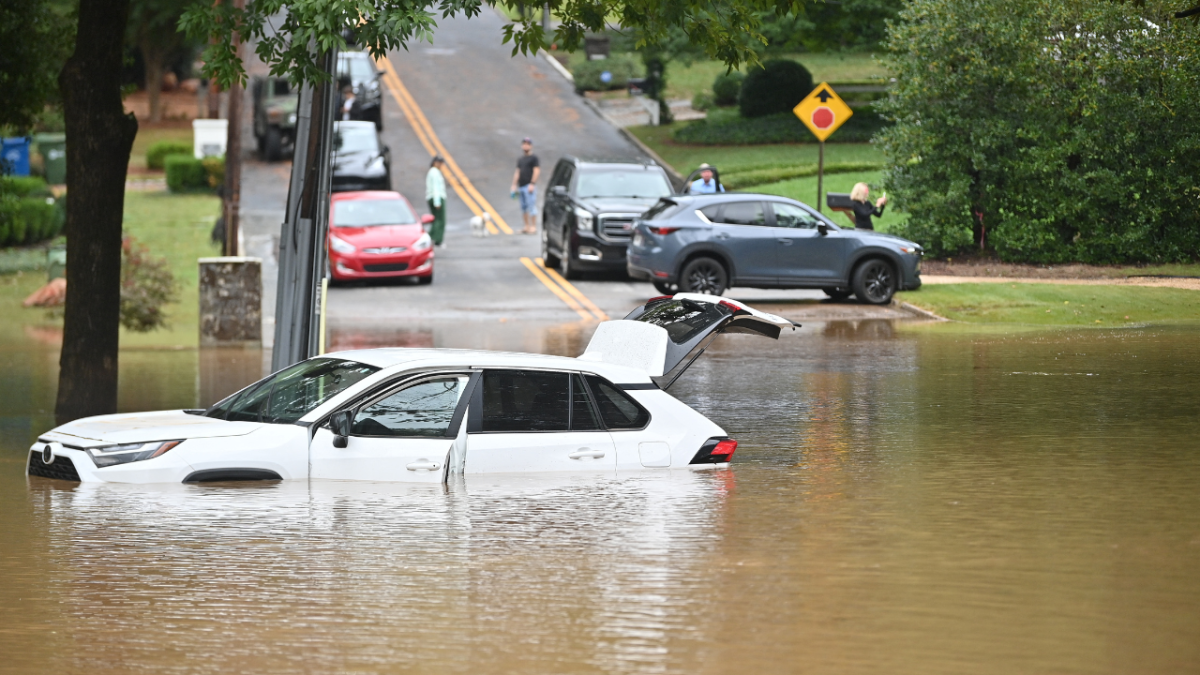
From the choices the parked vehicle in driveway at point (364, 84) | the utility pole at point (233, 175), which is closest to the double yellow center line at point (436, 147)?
the parked vehicle in driveway at point (364, 84)

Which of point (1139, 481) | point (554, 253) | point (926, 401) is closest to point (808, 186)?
point (554, 253)

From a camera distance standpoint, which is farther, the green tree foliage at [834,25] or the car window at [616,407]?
the green tree foliage at [834,25]

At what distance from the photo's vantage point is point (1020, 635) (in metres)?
7.11

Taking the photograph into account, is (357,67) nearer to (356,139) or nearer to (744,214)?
(356,139)

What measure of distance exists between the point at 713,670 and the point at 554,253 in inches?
838

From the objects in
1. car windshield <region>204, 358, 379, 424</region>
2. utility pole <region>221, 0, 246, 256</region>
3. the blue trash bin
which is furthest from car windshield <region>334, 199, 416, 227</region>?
the blue trash bin

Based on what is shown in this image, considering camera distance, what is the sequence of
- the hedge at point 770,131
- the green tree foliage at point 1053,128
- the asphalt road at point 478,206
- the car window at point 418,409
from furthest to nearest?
the hedge at point 770,131 < the green tree foliage at point 1053,128 < the asphalt road at point 478,206 < the car window at point 418,409

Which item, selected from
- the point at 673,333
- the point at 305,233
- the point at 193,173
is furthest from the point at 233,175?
the point at 673,333

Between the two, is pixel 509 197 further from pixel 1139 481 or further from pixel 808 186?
pixel 1139 481

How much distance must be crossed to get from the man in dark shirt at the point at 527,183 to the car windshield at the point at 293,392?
64.8 ft

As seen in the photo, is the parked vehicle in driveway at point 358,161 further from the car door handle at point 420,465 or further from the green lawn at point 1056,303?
the car door handle at point 420,465

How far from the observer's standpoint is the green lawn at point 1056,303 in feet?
73.4

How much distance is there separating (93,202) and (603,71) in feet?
132

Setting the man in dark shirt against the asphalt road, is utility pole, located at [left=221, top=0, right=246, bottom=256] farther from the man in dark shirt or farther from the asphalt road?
the man in dark shirt
